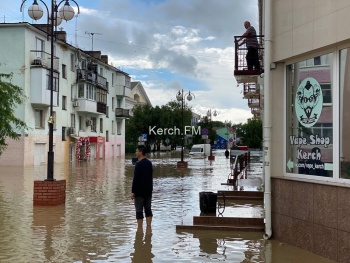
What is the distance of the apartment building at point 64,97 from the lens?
41031mm

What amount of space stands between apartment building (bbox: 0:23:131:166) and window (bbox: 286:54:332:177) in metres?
32.0

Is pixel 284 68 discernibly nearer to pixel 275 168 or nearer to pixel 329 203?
pixel 275 168

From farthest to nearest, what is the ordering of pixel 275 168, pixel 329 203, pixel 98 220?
→ pixel 98 220
pixel 275 168
pixel 329 203

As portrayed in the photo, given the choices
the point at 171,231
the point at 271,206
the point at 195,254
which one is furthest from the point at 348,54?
the point at 171,231

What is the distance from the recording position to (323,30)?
311 inches

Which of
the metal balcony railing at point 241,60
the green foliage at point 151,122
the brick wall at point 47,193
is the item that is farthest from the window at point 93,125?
the metal balcony railing at point 241,60

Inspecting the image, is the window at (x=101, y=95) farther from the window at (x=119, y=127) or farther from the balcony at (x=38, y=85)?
the balcony at (x=38, y=85)

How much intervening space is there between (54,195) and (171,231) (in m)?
4.81

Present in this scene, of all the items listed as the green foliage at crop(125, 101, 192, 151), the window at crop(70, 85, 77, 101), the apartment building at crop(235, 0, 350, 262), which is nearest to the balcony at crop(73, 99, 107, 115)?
the window at crop(70, 85, 77, 101)

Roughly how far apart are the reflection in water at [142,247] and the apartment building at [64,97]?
30.8 m

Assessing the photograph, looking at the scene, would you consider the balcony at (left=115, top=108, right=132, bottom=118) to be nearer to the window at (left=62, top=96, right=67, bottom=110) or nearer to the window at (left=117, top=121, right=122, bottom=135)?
the window at (left=117, top=121, right=122, bottom=135)

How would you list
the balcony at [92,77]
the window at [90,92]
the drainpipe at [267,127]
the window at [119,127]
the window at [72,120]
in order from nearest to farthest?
1. the drainpipe at [267,127]
2. the window at [72,120]
3. the balcony at [92,77]
4. the window at [90,92]
5. the window at [119,127]

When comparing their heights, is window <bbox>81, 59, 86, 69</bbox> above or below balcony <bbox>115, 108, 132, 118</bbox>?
above

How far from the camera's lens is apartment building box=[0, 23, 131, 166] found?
41031 millimetres
